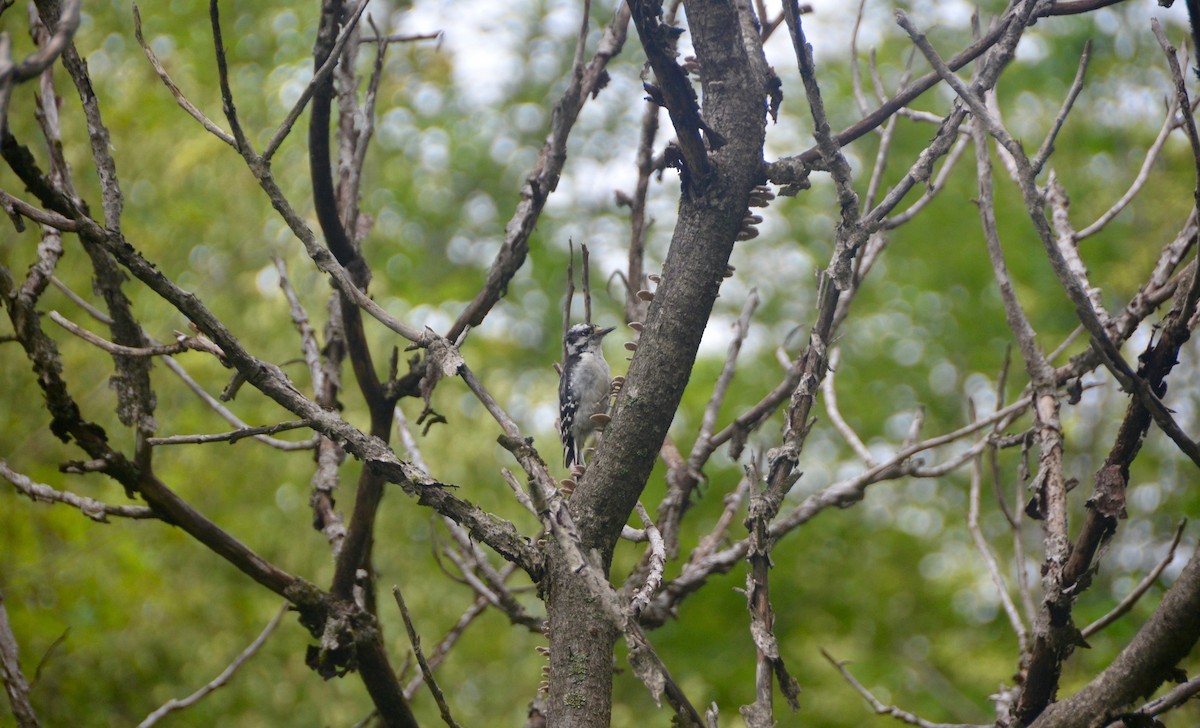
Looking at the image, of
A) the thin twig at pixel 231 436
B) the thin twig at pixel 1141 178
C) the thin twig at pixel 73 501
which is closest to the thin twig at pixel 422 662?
the thin twig at pixel 231 436

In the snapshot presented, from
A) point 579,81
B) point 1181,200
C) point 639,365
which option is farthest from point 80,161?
point 1181,200

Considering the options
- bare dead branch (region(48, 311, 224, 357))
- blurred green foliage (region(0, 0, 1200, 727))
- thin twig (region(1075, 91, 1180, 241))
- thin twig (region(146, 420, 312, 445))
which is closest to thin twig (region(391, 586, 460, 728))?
thin twig (region(146, 420, 312, 445))

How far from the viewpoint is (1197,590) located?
5.87 feet

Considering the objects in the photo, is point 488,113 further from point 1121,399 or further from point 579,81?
point 579,81

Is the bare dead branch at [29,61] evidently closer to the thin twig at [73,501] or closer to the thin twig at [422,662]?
the thin twig at [422,662]

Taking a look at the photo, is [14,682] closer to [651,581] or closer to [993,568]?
[651,581]

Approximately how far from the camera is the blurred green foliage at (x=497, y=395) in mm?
7676

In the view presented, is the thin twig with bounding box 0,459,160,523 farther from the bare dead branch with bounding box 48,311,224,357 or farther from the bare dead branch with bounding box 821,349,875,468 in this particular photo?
the bare dead branch with bounding box 821,349,875,468

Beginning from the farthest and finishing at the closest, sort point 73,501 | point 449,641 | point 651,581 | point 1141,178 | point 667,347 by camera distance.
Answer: point 449,641
point 1141,178
point 73,501
point 667,347
point 651,581

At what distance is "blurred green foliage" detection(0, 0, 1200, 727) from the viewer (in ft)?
25.2

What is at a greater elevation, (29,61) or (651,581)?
(29,61)

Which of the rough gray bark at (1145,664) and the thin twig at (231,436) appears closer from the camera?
the rough gray bark at (1145,664)

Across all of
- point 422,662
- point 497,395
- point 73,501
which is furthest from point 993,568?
point 497,395

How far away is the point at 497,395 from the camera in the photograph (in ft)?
34.9
